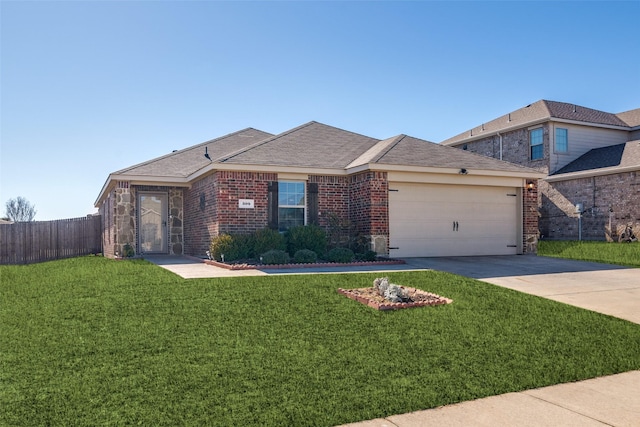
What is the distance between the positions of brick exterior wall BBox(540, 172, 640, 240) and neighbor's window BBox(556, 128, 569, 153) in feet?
5.78

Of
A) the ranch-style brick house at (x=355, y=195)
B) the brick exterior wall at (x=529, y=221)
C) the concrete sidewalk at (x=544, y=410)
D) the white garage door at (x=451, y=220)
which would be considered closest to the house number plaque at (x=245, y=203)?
the ranch-style brick house at (x=355, y=195)

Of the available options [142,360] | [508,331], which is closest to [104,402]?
[142,360]

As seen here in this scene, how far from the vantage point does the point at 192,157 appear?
1898 centimetres

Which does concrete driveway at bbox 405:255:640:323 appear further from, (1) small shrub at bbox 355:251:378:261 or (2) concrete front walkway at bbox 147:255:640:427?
(1) small shrub at bbox 355:251:378:261

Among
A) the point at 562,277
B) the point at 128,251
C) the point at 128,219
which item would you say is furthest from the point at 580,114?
the point at 128,251

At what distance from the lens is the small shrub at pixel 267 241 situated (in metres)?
13.3

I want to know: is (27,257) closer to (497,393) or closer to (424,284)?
(424,284)

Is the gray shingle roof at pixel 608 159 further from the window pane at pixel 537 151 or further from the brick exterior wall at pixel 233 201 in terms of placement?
the brick exterior wall at pixel 233 201

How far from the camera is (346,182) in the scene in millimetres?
15328

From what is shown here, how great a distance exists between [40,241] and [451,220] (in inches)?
606

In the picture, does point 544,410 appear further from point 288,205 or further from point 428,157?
point 428,157

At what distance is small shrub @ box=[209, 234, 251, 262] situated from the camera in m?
13.1

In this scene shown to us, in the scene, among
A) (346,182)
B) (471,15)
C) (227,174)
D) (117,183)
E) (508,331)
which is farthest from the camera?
(117,183)

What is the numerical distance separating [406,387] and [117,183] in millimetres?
14289
